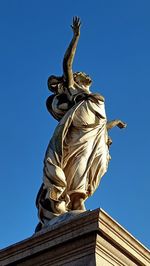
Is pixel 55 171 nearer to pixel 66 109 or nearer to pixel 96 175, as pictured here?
pixel 96 175

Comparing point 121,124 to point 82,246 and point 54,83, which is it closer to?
point 54,83

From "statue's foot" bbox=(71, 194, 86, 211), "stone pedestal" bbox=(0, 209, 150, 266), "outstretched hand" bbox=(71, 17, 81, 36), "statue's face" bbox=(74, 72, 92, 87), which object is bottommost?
"stone pedestal" bbox=(0, 209, 150, 266)

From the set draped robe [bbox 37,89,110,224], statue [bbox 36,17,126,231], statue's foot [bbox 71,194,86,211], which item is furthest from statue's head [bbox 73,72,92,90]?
statue's foot [bbox 71,194,86,211]

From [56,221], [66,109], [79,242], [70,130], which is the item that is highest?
[66,109]

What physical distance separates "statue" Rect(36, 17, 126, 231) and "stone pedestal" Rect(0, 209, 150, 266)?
0.67 meters

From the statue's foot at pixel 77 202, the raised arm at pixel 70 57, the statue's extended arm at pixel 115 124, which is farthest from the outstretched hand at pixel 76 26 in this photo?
the statue's foot at pixel 77 202

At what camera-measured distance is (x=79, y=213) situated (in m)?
6.30

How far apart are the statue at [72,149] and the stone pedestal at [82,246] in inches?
26.4

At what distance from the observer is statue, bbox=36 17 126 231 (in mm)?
7273

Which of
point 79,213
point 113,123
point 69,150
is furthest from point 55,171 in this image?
point 113,123

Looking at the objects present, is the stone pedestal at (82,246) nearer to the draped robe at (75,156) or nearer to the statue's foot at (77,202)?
the draped robe at (75,156)

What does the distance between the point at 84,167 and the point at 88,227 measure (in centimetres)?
168

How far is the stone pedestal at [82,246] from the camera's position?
5941 mm

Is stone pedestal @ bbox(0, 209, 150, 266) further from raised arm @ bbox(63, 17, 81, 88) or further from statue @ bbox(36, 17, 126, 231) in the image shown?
raised arm @ bbox(63, 17, 81, 88)
